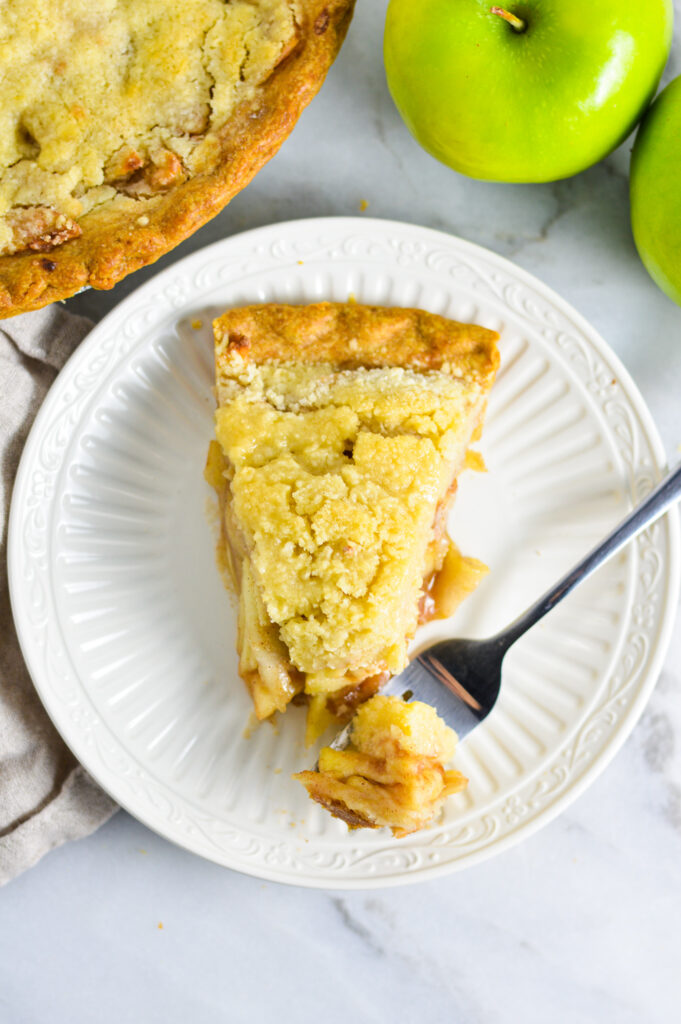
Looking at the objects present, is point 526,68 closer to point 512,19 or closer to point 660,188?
point 512,19

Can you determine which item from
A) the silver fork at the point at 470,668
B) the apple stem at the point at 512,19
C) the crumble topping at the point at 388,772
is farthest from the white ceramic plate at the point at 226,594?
the apple stem at the point at 512,19

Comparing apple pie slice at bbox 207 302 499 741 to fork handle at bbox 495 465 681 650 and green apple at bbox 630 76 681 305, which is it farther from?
green apple at bbox 630 76 681 305

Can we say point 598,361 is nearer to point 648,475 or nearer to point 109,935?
point 648,475

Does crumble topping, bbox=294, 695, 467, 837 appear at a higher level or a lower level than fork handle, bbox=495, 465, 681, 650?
lower

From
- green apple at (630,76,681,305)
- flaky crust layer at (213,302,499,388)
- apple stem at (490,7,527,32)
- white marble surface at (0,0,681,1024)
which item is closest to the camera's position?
apple stem at (490,7,527,32)

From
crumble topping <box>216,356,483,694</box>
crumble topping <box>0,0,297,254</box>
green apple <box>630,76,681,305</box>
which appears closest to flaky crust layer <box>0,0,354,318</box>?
crumble topping <box>0,0,297,254</box>

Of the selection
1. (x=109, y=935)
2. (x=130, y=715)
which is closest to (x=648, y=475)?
(x=130, y=715)

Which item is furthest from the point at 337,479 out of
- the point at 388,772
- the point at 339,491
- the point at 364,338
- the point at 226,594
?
the point at 388,772
